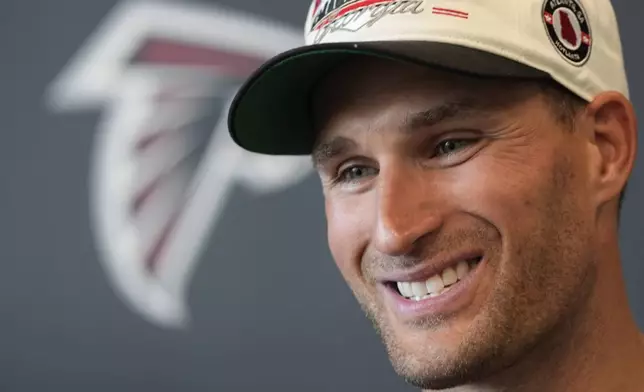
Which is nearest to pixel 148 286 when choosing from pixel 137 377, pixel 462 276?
pixel 137 377

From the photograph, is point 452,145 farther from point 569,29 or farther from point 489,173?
point 569,29

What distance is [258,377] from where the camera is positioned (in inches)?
54.7

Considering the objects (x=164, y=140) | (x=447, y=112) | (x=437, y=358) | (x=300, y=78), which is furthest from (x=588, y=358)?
(x=164, y=140)

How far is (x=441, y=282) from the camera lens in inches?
29.8

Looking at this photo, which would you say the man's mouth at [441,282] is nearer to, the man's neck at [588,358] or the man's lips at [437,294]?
the man's lips at [437,294]

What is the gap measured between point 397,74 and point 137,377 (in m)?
0.94

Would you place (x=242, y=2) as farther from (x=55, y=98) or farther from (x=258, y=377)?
(x=258, y=377)

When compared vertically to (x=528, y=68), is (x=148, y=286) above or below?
above

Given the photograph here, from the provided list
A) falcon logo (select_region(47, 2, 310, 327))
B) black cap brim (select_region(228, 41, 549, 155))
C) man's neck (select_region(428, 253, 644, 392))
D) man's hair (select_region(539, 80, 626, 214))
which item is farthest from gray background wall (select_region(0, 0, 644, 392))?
man's hair (select_region(539, 80, 626, 214))

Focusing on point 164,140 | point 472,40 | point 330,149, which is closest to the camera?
point 472,40

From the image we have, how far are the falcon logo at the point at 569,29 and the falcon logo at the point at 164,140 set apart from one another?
28.4 inches

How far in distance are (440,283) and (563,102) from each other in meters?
0.22

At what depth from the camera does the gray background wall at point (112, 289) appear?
53.9 inches

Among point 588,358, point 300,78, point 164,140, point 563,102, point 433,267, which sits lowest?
point 588,358
